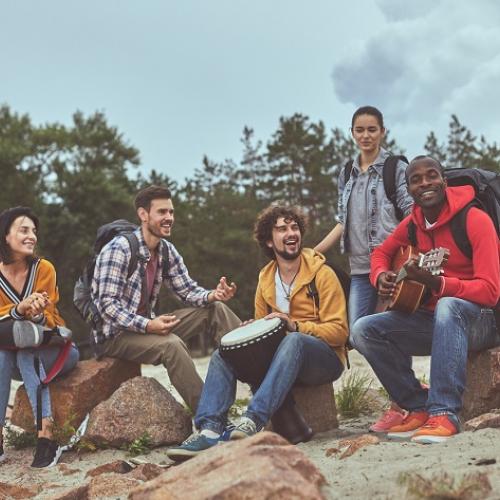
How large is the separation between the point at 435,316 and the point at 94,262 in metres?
3.07

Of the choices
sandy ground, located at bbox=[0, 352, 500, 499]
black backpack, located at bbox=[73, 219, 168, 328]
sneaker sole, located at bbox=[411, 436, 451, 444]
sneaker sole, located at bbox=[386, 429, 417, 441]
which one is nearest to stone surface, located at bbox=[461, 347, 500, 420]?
sneaker sole, located at bbox=[386, 429, 417, 441]

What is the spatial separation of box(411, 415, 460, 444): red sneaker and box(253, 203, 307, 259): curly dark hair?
1.89m

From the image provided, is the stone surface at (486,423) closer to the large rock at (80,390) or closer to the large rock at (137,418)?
the large rock at (137,418)

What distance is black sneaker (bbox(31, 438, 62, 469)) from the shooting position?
5.55m

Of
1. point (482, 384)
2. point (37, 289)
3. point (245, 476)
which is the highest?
point (37, 289)

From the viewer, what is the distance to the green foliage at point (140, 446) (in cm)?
567

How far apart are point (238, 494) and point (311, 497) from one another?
0.29 meters

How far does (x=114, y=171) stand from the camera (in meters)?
32.2

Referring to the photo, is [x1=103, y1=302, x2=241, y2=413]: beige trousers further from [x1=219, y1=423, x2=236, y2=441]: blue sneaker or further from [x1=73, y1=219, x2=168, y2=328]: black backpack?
[x1=219, y1=423, x2=236, y2=441]: blue sneaker

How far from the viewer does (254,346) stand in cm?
502

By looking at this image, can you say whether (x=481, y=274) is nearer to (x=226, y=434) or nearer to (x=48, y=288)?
(x=226, y=434)

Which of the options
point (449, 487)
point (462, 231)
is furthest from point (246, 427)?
point (462, 231)

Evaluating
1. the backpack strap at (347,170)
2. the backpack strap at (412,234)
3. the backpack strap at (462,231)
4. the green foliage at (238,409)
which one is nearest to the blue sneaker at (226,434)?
the backpack strap at (412,234)

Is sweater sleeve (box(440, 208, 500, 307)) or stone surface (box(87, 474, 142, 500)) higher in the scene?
sweater sleeve (box(440, 208, 500, 307))
